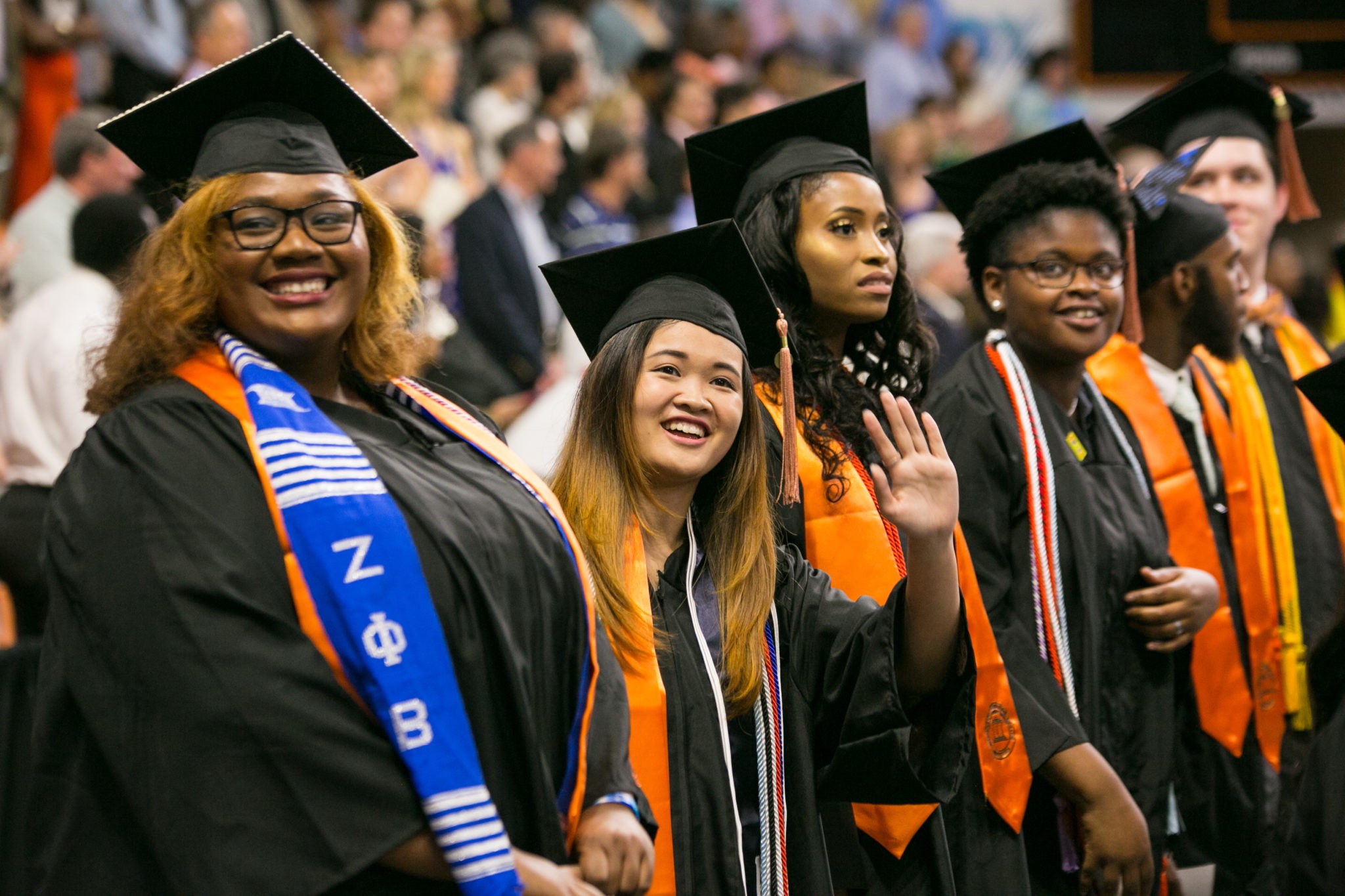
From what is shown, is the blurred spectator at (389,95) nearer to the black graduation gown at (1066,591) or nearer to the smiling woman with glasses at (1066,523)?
the smiling woman with glasses at (1066,523)

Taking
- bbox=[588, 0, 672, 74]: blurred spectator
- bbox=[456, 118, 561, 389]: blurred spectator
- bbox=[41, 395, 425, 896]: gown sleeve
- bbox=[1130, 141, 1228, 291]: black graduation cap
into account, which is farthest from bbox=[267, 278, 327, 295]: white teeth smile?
bbox=[588, 0, 672, 74]: blurred spectator

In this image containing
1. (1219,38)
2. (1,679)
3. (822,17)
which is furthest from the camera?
(822,17)

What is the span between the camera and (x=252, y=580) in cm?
194

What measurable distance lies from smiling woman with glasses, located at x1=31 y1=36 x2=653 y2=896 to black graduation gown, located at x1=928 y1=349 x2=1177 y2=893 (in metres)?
1.18

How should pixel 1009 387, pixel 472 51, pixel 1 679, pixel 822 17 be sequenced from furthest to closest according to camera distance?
pixel 822 17 < pixel 472 51 < pixel 1 679 < pixel 1009 387

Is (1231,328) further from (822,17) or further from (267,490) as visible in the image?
(822,17)

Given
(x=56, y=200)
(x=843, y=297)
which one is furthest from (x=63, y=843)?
(x=56, y=200)

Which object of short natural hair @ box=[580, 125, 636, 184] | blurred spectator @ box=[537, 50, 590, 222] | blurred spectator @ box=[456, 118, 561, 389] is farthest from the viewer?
blurred spectator @ box=[537, 50, 590, 222]

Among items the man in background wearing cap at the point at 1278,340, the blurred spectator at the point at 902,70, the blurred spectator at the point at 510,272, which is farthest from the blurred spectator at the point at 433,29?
the man in background wearing cap at the point at 1278,340

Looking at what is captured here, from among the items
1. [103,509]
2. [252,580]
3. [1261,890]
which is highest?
[103,509]

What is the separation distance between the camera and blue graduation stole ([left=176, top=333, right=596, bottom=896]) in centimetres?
193

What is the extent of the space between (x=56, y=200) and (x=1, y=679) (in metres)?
2.57

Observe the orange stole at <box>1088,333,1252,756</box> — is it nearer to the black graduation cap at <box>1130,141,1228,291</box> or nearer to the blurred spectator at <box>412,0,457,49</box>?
the black graduation cap at <box>1130,141,1228,291</box>

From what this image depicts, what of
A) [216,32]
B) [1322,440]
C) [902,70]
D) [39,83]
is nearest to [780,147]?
[1322,440]
